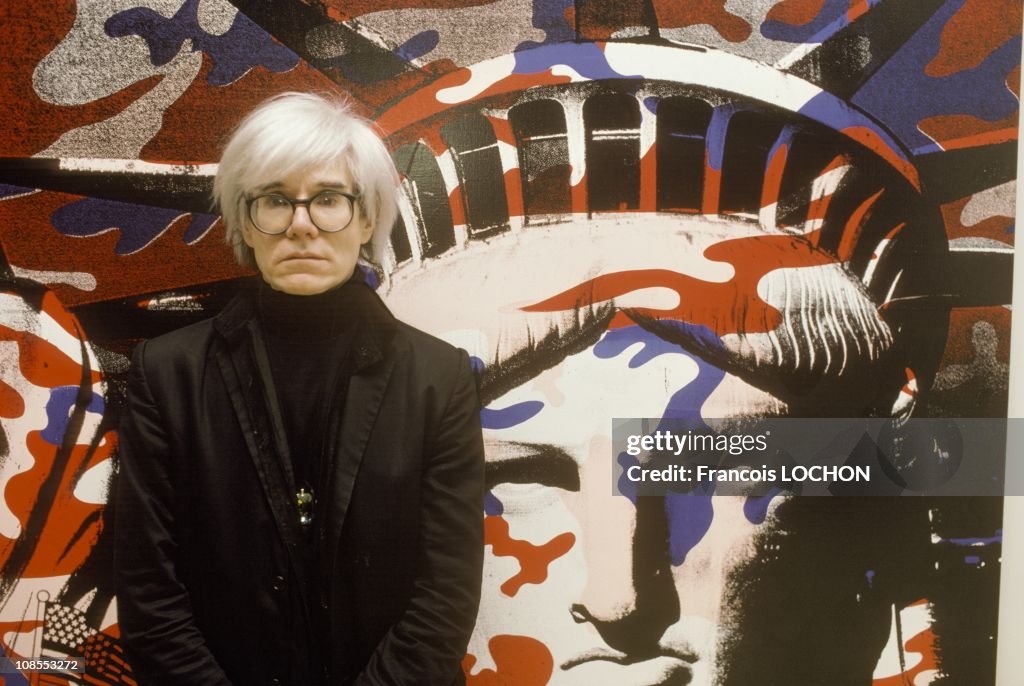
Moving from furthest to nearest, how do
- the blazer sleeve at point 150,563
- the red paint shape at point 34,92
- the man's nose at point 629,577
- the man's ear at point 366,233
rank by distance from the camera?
the man's nose at point 629,577, the red paint shape at point 34,92, the man's ear at point 366,233, the blazer sleeve at point 150,563

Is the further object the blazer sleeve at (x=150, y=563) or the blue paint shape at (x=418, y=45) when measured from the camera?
the blue paint shape at (x=418, y=45)

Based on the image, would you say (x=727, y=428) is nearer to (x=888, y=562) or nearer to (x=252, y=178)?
(x=888, y=562)

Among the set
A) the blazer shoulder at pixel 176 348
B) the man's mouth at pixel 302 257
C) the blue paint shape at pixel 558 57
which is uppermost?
the blue paint shape at pixel 558 57

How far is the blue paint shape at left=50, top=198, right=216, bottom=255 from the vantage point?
1.64m

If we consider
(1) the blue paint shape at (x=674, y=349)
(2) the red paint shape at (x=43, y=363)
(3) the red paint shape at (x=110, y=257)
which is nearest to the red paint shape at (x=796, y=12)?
(1) the blue paint shape at (x=674, y=349)

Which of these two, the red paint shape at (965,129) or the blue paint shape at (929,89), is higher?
the blue paint shape at (929,89)

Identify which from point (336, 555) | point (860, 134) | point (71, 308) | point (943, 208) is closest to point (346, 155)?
point (336, 555)

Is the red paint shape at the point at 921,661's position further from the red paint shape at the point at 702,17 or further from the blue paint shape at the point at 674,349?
the red paint shape at the point at 702,17

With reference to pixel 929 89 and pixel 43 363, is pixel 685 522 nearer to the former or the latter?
pixel 929 89

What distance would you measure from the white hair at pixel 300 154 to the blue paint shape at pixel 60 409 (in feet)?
2.39

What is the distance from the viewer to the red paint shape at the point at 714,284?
1686 millimetres

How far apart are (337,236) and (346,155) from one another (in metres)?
0.16

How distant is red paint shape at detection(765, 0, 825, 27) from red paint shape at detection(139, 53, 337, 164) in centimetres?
112

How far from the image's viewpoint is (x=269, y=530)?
1221 millimetres
